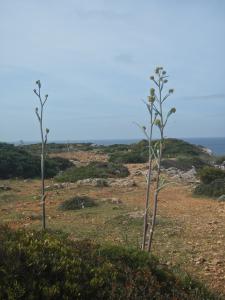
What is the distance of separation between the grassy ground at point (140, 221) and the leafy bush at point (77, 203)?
0.85 ft

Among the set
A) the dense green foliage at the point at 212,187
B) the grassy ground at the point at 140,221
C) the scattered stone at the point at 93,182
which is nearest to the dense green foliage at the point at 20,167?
the scattered stone at the point at 93,182

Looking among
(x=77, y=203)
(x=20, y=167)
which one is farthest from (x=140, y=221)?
(x=20, y=167)

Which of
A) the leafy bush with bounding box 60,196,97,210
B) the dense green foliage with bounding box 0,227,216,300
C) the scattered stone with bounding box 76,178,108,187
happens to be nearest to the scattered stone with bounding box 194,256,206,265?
the dense green foliage with bounding box 0,227,216,300

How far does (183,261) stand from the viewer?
7984 mm

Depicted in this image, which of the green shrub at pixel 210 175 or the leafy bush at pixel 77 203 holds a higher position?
the green shrub at pixel 210 175

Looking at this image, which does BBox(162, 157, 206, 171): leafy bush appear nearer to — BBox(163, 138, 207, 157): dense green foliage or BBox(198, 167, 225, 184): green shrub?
BBox(198, 167, 225, 184): green shrub

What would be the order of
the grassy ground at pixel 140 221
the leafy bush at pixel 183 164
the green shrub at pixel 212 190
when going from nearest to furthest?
the grassy ground at pixel 140 221, the green shrub at pixel 212 190, the leafy bush at pixel 183 164

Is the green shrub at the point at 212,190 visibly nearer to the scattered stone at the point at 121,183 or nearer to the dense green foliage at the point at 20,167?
the scattered stone at the point at 121,183

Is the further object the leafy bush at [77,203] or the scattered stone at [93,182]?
the scattered stone at [93,182]

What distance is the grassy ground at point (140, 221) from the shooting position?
26.6 ft

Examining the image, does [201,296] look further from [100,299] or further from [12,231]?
[12,231]

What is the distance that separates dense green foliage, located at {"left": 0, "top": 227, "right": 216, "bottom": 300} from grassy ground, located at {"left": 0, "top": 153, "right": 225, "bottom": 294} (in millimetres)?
1835

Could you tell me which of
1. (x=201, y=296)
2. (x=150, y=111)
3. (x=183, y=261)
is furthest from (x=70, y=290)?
(x=183, y=261)

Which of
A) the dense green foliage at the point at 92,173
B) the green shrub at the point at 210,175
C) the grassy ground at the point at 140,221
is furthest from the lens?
the dense green foliage at the point at 92,173
